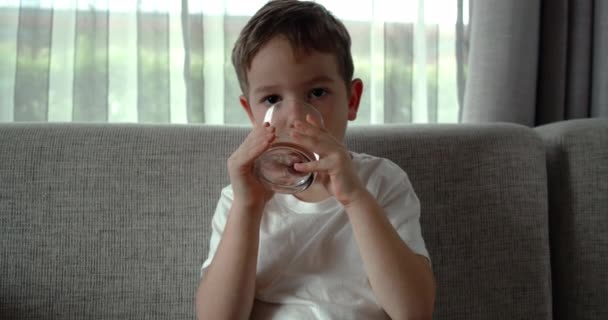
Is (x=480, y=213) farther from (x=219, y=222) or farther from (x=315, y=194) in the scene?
(x=219, y=222)

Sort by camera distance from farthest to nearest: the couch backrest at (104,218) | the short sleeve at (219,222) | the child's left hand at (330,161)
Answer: the couch backrest at (104,218)
the short sleeve at (219,222)
the child's left hand at (330,161)

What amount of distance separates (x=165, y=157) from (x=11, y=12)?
686 millimetres

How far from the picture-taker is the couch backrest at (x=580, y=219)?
136cm

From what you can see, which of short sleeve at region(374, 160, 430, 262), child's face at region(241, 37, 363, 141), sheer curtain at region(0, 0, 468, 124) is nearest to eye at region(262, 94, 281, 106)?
child's face at region(241, 37, 363, 141)

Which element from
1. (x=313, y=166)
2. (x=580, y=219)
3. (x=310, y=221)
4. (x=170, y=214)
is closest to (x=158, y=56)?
(x=170, y=214)

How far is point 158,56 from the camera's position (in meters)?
1.71

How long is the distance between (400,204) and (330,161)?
0.76ft

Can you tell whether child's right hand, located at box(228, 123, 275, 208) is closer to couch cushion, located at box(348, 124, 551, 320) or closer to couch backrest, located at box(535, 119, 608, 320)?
couch cushion, located at box(348, 124, 551, 320)

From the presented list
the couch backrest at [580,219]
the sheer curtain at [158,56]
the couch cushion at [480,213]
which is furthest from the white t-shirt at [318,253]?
the sheer curtain at [158,56]

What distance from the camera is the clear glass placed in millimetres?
944

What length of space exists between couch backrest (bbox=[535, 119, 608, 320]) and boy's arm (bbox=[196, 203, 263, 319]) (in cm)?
75

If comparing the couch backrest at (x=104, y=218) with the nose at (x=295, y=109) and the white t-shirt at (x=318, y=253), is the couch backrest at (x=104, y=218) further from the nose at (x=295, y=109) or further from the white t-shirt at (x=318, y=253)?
the nose at (x=295, y=109)

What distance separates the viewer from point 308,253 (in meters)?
1.11

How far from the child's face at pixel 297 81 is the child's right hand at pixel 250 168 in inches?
3.4
